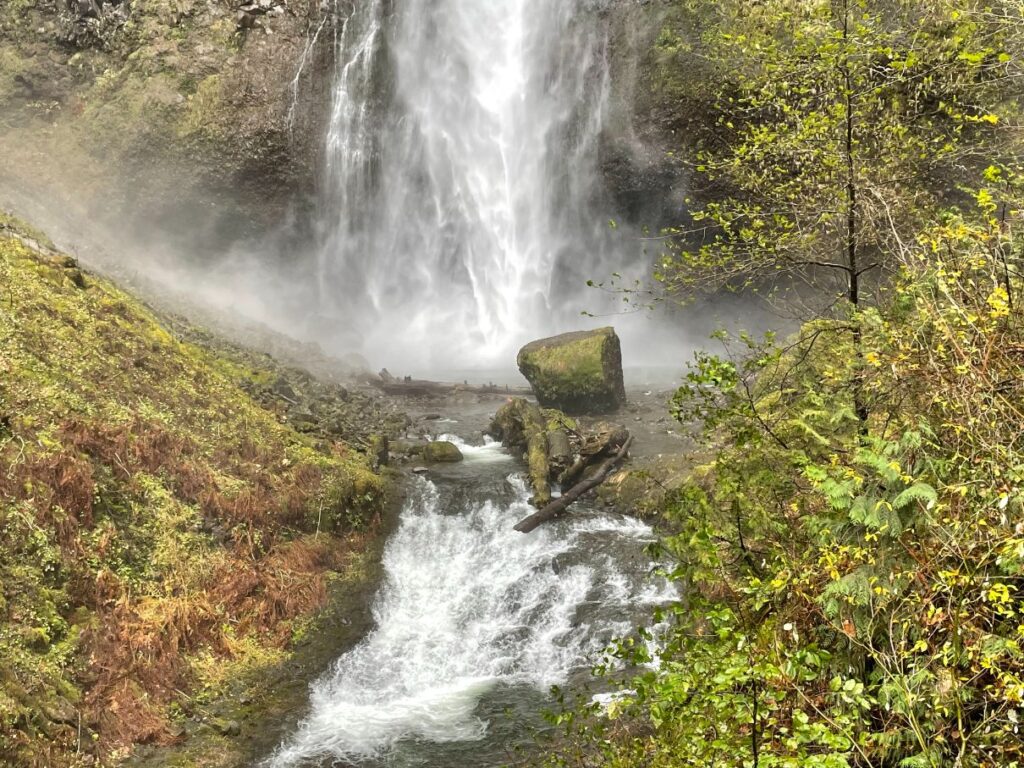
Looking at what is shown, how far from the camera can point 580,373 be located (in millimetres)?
17156

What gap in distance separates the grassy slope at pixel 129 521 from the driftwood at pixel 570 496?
2667mm

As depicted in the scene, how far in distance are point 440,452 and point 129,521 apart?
673 centimetres

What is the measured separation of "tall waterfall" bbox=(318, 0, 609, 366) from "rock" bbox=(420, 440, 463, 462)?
1282 cm

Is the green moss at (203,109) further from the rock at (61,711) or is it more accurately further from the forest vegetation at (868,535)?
the forest vegetation at (868,535)

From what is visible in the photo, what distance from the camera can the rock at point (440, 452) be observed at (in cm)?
1417

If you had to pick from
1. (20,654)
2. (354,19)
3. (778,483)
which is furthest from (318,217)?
(778,483)

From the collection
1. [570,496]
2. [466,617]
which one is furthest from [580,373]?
[466,617]

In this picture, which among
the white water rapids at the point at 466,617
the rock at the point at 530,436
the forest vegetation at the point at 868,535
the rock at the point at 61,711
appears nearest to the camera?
the forest vegetation at the point at 868,535

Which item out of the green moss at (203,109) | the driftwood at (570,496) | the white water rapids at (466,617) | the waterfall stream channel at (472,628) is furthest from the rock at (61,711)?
the green moss at (203,109)

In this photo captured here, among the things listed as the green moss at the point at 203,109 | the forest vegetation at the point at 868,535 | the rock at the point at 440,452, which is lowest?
the rock at the point at 440,452

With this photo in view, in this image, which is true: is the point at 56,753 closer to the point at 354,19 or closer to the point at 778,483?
the point at 778,483

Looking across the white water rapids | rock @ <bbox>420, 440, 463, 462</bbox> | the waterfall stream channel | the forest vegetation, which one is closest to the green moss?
rock @ <bbox>420, 440, 463, 462</bbox>

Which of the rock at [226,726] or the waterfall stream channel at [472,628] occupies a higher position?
the rock at [226,726]

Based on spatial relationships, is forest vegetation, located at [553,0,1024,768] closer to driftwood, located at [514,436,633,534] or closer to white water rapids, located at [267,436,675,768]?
white water rapids, located at [267,436,675,768]
